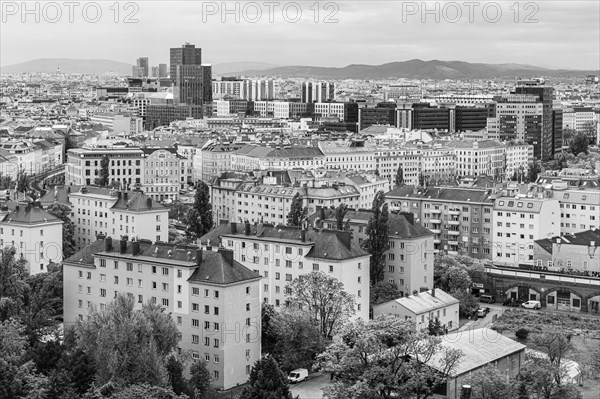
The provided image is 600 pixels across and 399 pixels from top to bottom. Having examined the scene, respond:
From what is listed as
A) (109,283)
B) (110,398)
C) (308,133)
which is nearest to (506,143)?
(308,133)

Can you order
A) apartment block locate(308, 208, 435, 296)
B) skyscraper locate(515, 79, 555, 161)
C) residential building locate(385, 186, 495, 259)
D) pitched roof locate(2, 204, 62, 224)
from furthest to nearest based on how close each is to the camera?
skyscraper locate(515, 79, 555, 161)
residential building locate(385, 186, 495, 259)
pitched roof locate(2, 204, 62, 224)
apartment block locate(308, 208, 435, 296)

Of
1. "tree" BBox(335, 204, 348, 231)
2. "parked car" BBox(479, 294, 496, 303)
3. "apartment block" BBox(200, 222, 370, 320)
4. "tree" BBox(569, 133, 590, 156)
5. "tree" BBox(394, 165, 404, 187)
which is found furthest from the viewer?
"tree" BBox(569, 133, 590, 156)

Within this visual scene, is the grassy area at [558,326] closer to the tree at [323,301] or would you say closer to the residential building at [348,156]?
the tree at [323,301]

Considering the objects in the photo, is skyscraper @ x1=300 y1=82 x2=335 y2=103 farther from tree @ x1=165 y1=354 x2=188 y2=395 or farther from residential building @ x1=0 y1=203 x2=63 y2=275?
tree @ x1=165 y1=354 x2=188 y2=395

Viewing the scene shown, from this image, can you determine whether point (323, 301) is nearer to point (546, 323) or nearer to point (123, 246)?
point (123, 246)

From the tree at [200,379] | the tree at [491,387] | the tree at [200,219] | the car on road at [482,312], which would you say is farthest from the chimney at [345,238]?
the tree at [200,219]

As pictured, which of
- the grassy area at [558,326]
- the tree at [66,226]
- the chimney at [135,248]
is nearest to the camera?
the chimney at [135,248]

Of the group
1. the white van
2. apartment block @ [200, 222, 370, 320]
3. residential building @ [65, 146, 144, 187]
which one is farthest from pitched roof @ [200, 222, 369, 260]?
residential building @ [65, 146, 144, 187]

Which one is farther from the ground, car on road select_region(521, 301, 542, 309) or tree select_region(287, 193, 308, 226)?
tree select_region(287, 193, 308, 226)
